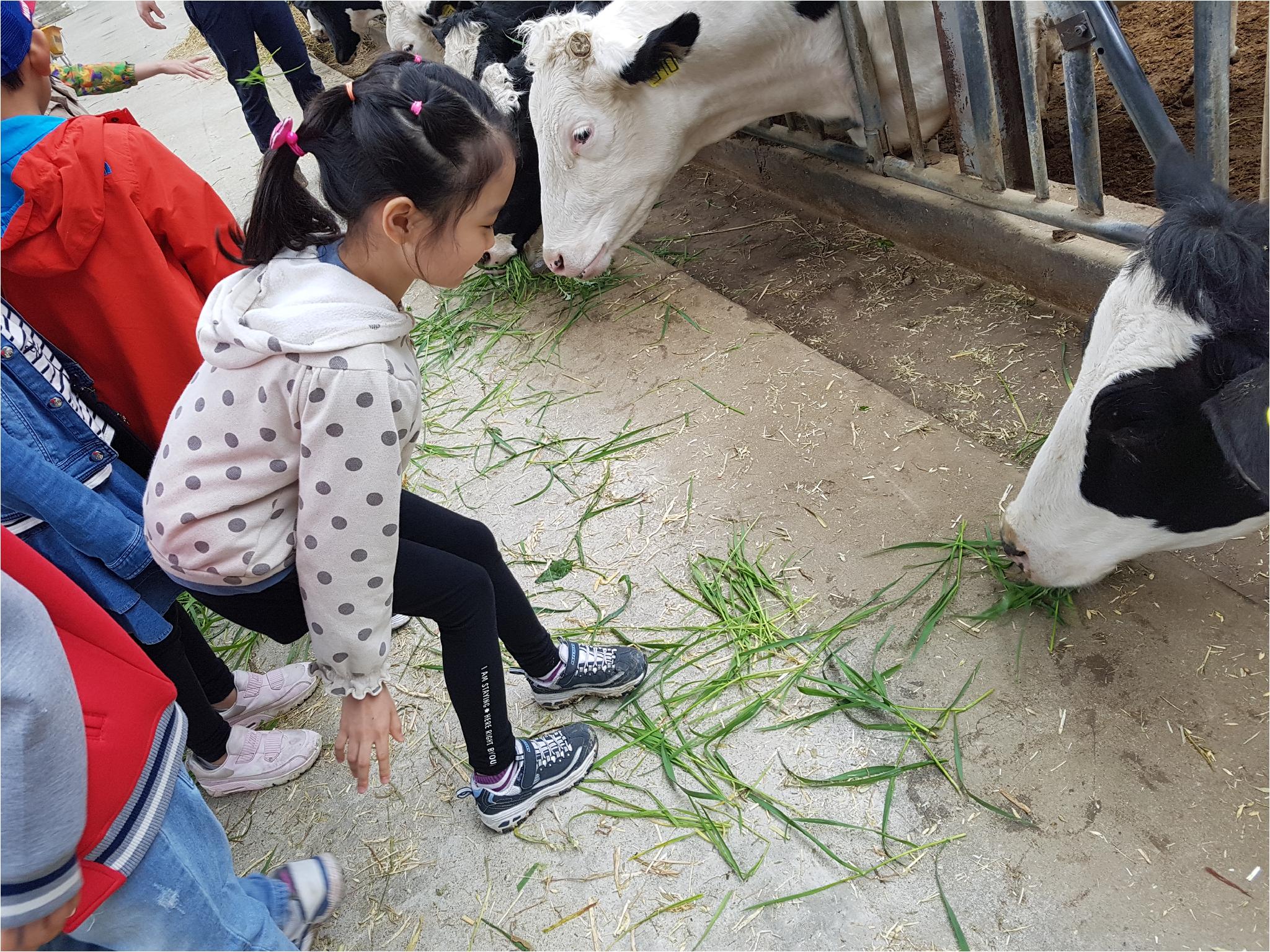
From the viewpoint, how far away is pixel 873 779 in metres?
2.06

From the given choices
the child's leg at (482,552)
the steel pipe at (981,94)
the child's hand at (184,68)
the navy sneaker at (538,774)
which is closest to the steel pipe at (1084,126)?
the steel pipe at (981,94)

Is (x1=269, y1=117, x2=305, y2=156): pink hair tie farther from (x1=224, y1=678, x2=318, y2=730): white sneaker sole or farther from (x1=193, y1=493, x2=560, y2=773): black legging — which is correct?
(x1=224, y1=678, x2=318, y2=730): white sneaker sole

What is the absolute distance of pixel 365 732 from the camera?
1710 millimetres

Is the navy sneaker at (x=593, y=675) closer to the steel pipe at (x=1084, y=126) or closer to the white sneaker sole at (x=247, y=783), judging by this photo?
the white sneaker sole at (x=247, y=783)

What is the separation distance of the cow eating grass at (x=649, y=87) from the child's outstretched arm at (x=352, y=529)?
2.43m

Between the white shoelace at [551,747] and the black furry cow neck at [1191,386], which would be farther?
the white shoelace at [551,747]

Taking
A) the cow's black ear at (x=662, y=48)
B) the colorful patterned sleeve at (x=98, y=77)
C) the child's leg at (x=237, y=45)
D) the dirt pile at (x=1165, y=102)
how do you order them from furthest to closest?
1. the child's leg at (x=237, y=45)
2. the dirt pile at (x=1165, y=102)
3. the cow's black ear at (x=662, y=48)
4. the colorful patterned sleeve at (x=98, y=77)

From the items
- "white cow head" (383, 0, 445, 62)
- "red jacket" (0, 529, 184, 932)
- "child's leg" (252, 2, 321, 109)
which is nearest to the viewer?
"red jacket" (0, 529, 184, 932)

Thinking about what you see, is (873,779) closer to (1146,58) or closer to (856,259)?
(856,259)

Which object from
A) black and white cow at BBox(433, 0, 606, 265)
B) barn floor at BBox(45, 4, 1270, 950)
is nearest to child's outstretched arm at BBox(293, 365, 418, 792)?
barn floor at BBox(45, 4, 1270, 950)

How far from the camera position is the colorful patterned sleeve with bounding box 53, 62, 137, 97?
9.80 feet

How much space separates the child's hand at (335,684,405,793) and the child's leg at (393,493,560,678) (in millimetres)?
213

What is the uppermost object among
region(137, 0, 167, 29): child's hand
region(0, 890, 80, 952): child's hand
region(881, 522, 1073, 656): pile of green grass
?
region(137, 0, 167, 29): child's hand

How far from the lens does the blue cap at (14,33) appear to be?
2018 millimetres
